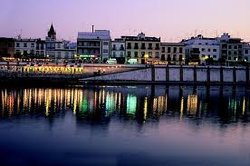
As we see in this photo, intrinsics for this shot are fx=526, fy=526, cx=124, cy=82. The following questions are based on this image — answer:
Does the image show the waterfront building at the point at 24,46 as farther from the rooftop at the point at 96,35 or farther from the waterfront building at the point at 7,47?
the rooftop at the point at 96,35

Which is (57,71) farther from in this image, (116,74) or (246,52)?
(246,52)

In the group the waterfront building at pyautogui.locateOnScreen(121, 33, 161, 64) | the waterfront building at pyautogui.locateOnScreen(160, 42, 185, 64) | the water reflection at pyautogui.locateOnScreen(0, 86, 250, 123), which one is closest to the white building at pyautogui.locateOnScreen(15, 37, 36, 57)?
the waterfront building at pyautogui.locateOnScreen(121, 33, 161, 64)

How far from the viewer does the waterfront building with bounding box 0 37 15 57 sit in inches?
4665

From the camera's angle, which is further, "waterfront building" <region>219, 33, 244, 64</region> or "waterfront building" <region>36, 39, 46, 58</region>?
"waterfront building" <region>219, 33, 244, 64</region>

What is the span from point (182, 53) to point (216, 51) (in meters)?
11.3

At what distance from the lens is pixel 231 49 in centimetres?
12669

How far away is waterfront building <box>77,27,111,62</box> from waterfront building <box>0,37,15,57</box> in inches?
689

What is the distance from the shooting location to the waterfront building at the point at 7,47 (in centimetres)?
11850

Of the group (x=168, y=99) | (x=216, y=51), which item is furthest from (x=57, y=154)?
(x=216, y=51)

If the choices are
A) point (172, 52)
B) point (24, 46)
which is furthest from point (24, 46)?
point (172, 52)

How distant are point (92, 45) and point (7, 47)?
2092 centimetres

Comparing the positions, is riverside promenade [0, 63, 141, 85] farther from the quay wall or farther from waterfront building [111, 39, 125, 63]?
waterfront building [111, 39, 125, 63]

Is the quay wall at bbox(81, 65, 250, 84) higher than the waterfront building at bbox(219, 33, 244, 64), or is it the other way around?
the waterfront building at bbox(219, 33, 244, 64)

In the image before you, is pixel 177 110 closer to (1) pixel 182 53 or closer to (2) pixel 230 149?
(2) pixel 230 149
